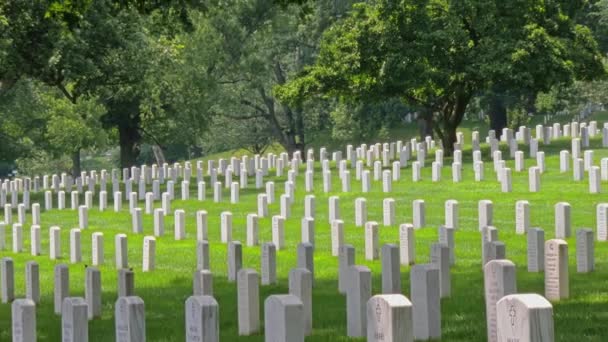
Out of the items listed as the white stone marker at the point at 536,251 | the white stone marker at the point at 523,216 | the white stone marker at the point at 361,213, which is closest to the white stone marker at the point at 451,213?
the white stone marker at the point at 523,216

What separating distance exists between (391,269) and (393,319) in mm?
5088

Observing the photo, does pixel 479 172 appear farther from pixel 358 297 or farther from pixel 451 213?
pixel 358 297

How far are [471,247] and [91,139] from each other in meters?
47.7

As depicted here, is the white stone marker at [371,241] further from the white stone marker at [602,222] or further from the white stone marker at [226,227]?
the white stone marker at [226,227]

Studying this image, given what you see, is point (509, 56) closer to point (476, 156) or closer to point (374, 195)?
point (476, 156)

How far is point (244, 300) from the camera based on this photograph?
11914 mm

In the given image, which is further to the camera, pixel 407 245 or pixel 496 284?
pixel 407 245

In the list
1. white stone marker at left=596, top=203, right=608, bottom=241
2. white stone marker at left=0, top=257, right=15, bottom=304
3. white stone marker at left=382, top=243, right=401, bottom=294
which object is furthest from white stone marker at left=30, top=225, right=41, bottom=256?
white stone marker at left=382, top=243, right=401, bottom=294

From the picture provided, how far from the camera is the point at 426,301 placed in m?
10.6

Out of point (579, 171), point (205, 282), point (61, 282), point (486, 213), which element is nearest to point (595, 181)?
point (579, 171)

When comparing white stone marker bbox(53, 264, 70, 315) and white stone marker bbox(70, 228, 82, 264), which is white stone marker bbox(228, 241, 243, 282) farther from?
white stone marker bbox(70, 228, 82, 264)

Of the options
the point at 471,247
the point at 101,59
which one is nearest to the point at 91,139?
the point at 101,59

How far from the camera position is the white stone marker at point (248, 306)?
11.8 metres

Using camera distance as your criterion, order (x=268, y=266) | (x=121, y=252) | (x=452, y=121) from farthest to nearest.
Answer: (x=452, y=121) → (x=121, y=252) → (x=268, y=266)
